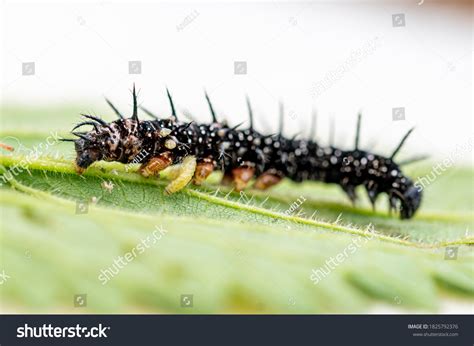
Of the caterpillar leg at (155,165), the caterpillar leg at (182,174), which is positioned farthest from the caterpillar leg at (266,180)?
the caterpillar leg at (155,165)

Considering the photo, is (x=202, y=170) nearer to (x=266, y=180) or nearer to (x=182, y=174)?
(x=182, y=174)

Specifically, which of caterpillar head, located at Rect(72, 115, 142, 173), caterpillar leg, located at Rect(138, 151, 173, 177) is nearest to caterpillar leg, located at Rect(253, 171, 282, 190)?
caterpillar leg, located at Rect(138, 151, 173, 177)

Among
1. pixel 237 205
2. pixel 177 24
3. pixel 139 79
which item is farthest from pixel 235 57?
pixel 237 205

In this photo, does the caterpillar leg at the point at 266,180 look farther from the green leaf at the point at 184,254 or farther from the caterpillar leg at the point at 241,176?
the green leaf at the point at 184,254

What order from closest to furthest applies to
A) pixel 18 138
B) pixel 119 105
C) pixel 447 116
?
pixel 18 138 → pixel 119 105 → pixel 447 116

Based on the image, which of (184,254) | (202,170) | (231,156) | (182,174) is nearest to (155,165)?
(182,174)

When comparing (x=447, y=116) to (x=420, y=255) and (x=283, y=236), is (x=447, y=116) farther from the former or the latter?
(x=283, y=236)
